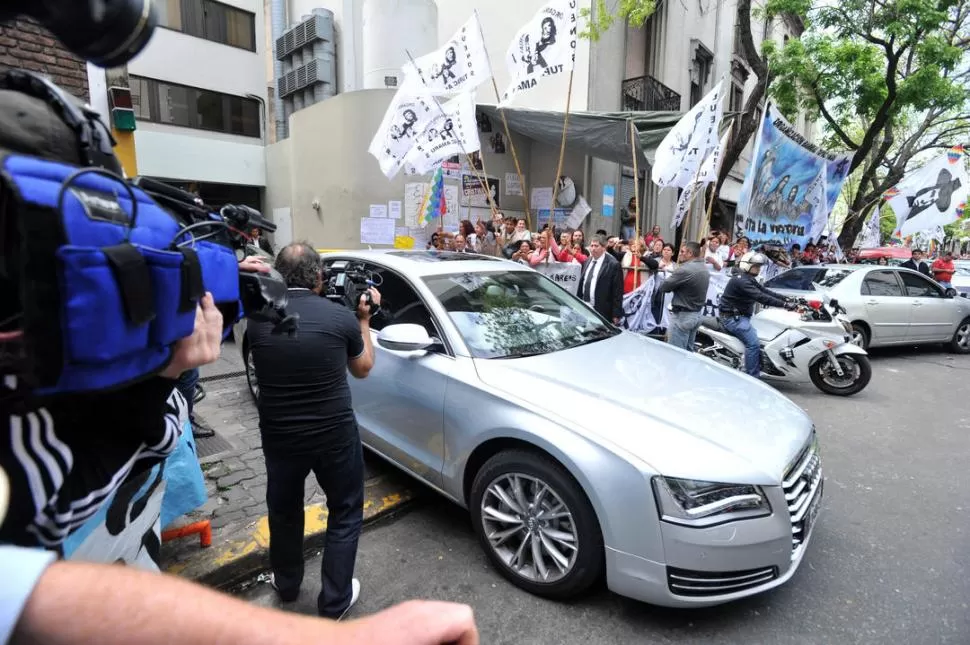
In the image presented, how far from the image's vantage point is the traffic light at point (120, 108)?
4891 mm

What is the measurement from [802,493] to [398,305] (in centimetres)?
263

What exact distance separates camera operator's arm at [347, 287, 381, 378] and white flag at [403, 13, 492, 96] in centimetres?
499

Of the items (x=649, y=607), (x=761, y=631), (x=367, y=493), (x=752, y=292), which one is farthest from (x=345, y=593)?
(x=752, y=292)

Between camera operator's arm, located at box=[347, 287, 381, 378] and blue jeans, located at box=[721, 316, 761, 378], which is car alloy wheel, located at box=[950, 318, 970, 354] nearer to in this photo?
blue jeans, located at box=[721, 316, 761, 378]

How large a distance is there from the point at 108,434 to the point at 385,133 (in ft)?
22.7

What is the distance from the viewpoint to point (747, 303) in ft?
20.5

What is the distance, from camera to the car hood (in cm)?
238

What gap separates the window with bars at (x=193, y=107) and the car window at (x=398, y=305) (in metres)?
13.0

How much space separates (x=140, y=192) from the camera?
95 cm

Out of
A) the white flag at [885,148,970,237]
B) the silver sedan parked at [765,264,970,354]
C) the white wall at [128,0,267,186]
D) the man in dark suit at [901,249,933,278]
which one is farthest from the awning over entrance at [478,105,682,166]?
the white wall at [128,0,267,186]

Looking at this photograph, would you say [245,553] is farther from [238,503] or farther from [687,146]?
[687,146]

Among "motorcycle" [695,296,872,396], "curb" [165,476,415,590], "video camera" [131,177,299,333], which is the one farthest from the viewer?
"motorcycle" [695,296,872,396]

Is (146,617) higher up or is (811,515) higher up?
(146,617)

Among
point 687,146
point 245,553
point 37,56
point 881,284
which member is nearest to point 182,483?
point 245,553
